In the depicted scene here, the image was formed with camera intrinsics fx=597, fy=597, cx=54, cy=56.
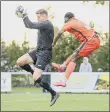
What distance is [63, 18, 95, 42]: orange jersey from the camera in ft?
38.5

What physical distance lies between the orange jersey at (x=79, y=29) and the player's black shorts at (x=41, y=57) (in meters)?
0.83

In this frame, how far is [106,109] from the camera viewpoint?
21.0 meters

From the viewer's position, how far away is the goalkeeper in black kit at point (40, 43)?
11.6m

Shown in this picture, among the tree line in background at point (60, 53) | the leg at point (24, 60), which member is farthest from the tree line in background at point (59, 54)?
the leg at point (24, 60)

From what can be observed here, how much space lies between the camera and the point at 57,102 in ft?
77.7

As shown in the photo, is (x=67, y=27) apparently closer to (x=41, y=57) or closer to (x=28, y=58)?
(x=41, y=57)

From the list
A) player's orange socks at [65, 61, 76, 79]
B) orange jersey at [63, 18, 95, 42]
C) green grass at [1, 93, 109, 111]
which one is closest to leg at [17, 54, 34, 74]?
player's orange socks at [65, 61, 76, 79]

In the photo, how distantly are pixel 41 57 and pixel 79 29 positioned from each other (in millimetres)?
1178

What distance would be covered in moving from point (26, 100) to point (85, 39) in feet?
40.5

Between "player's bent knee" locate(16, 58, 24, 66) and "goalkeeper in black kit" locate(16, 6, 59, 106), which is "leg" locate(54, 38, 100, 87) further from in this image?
"player's bent knee" locate(16, 58, 24, 66)

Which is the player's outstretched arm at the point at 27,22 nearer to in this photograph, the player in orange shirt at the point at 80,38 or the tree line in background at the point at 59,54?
the player in orange shirt at the point at 80,38

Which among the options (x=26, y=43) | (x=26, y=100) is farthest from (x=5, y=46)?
(x=26, y=100)

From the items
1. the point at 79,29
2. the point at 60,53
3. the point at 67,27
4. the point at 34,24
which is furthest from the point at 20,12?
the point at 60,53

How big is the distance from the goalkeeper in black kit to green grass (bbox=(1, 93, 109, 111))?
804cm
